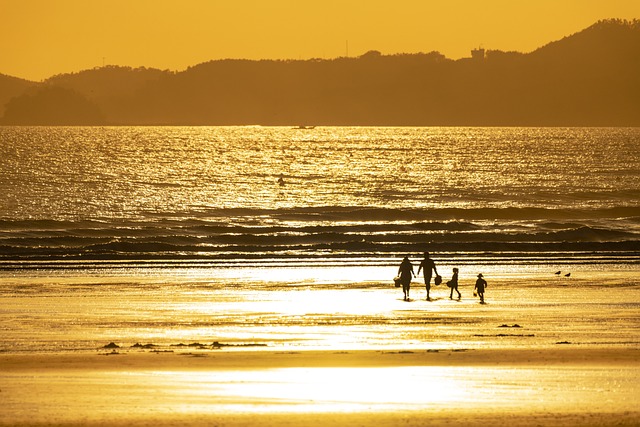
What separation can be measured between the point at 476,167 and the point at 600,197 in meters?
51.4

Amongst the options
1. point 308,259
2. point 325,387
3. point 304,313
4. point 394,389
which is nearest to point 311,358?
point 325,387

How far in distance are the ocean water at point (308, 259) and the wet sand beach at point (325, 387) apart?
1.60 metres

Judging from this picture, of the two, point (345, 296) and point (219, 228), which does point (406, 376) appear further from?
point (219, 228)

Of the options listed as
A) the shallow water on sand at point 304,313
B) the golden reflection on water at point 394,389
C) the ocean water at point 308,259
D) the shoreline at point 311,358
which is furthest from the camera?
the ocean water at point 308,259

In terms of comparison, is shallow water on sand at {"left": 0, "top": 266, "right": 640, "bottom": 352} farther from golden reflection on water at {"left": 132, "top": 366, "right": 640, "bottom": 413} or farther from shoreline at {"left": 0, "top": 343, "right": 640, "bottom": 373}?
golden reflection on water at {"left": 132, "top": 366, "right": 640, "bottom": 413}

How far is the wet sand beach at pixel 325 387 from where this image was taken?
16.2 m

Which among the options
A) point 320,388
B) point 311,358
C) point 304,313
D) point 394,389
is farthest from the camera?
point 304,313

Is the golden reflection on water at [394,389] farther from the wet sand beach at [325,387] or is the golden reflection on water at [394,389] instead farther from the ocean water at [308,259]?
the ocean water at [308,259]

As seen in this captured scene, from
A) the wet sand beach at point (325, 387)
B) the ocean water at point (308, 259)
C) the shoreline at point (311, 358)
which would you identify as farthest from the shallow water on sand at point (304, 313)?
the wet sand beach at point (325, 387)

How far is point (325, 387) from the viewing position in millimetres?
18484

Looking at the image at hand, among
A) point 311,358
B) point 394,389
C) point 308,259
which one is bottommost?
point 394,389

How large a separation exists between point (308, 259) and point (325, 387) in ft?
92.0

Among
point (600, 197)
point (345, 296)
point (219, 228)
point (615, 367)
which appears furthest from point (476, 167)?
point (615, 367)

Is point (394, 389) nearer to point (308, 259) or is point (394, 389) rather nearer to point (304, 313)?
point (304, 313)
